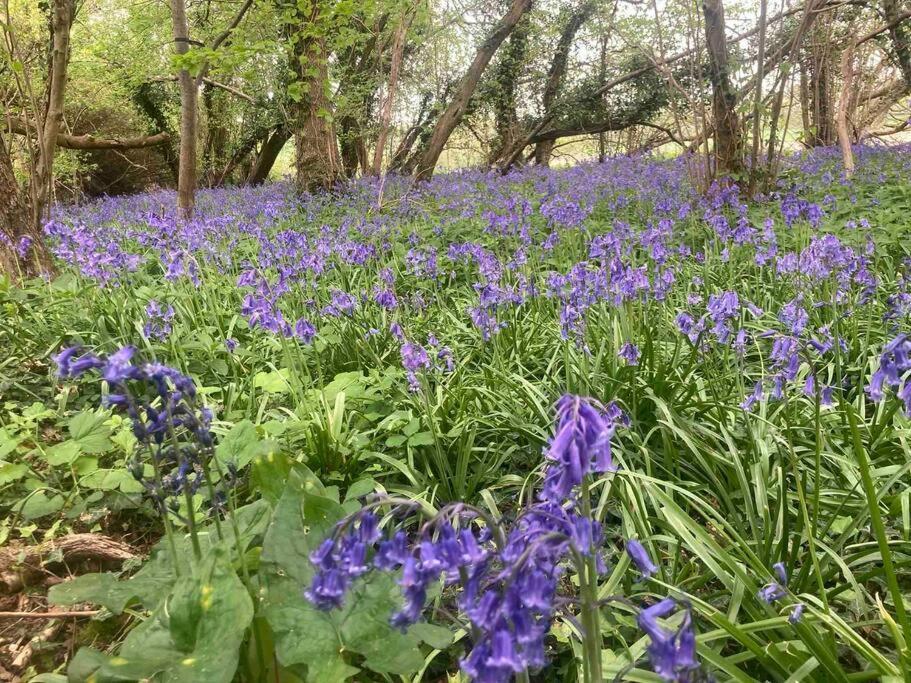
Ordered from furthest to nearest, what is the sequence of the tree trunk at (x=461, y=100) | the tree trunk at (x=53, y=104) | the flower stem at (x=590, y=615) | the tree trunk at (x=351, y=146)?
the tree trunk at (x=351, y=146) < the tree trunk at (x=461, y=100) < the tree trunk at (x=53, y=104) < the flower stem at (x=590, y=615)

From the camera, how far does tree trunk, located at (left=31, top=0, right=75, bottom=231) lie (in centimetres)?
533

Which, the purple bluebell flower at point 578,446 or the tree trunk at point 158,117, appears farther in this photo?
the tree trunk at point 158,117

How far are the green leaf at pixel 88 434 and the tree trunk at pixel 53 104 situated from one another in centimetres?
418

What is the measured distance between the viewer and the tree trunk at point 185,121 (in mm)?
7168

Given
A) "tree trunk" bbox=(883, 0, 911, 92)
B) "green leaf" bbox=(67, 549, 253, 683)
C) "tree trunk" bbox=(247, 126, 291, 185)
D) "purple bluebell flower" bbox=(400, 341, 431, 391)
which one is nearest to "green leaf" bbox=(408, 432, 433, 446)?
"purple bluebell flower" bbox=(400, 341, 431, 391)

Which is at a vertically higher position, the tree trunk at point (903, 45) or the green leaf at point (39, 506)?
the tree trunk at point (903, 45)

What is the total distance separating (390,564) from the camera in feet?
3.21

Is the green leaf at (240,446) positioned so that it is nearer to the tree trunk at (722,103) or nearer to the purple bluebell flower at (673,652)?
the purple bluebell flower at (673,652)

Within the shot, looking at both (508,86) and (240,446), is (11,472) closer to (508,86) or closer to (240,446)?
(240,446)

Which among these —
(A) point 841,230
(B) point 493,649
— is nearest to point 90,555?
(B) point 493,649

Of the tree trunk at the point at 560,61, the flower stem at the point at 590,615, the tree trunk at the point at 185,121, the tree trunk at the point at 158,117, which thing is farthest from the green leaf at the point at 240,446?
the tree trunk at the point at 158,117

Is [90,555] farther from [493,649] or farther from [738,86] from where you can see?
[738,86]

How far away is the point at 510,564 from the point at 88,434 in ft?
6.63

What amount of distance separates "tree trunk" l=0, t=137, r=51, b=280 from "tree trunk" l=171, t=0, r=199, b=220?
180 cm
